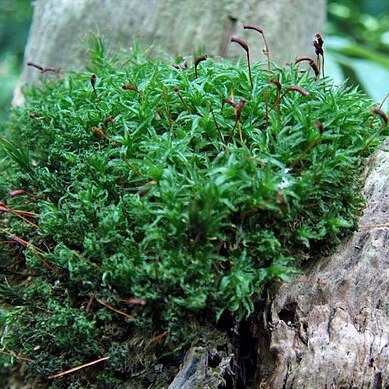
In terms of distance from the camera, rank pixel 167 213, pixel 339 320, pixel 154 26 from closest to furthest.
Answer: pixel 167 213
pixel 339 320
pixel 154 26

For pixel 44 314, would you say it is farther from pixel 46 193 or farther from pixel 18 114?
pixel 18 114

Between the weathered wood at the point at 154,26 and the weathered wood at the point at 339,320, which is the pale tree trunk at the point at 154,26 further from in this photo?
the weathered wood at the point at 339,320

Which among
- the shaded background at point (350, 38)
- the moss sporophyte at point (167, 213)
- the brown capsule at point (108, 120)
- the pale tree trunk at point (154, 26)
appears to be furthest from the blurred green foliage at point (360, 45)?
the brown capsule at point (108, 120)

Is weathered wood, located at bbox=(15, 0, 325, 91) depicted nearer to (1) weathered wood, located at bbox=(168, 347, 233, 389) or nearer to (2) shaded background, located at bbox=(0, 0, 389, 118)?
(2) shaded background, located at bbox=(0, 0, 389, 118)

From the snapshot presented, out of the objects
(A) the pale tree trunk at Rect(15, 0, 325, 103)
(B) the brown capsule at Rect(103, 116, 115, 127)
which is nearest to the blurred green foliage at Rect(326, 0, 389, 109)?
(A) the pale tree trunk at Rect(15, 0, 325, 103)

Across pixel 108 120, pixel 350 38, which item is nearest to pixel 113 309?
pixel 108 120

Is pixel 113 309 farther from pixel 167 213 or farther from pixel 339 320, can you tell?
pixel 339 320

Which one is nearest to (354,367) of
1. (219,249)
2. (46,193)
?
(219,249)
